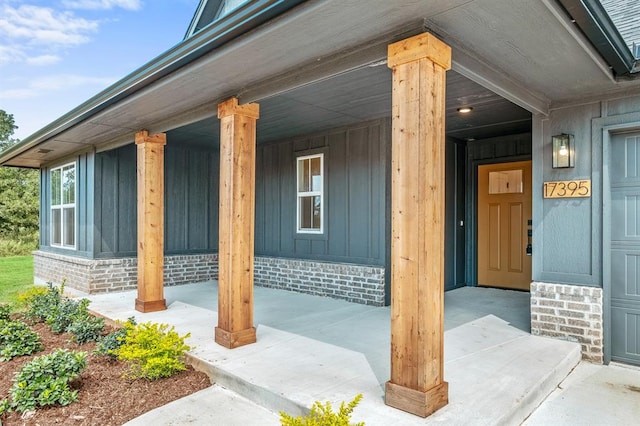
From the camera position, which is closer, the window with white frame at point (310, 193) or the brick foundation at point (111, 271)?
the window with white frame at point (310, 193)

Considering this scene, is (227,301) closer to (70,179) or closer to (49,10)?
(70,179)

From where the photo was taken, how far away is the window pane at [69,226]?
318 inches

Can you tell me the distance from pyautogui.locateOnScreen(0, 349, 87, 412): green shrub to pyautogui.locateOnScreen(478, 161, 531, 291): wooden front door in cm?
607

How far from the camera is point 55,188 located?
29.2 ft

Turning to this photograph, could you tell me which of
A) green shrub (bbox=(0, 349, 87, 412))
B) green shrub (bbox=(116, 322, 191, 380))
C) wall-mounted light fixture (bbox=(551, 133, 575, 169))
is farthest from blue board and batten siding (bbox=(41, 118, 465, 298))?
green shrub (bbox=(0, 349, 87, 412))

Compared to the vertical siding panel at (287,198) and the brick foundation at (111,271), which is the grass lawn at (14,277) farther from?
the vertical siding panel at (287,198)

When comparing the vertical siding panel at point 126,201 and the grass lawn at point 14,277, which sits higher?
the vertical siding panel at point 126,201

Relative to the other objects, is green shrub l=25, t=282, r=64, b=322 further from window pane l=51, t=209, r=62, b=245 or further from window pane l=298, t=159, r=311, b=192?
window pane l=298, t=159, r=311, b=192

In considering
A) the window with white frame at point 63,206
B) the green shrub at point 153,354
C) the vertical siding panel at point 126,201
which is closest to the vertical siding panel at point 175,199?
the vertical siding panel at point 126,201

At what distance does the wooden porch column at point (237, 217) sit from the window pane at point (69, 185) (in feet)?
17.2

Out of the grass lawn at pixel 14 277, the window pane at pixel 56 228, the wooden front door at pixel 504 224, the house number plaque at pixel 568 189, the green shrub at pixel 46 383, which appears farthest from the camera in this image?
the window pane at pixel 56 228

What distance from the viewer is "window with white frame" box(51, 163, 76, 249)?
8.10m

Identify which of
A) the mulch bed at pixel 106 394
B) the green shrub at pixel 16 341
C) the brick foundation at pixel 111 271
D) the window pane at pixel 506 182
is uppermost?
the window pane at pixel 506 182

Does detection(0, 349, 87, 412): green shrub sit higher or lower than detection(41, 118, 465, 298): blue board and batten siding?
lower
